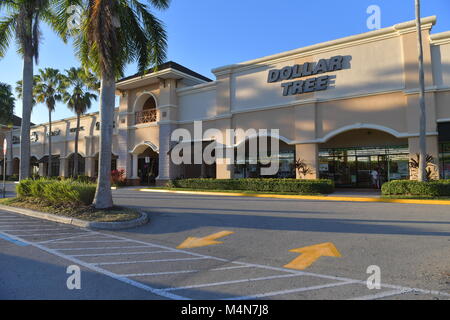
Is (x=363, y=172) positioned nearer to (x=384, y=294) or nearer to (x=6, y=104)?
(x=384, y=294)

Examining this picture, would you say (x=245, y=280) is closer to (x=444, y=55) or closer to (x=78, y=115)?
(x=444, y=55)

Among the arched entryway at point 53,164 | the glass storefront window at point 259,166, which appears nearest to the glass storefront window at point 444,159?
the glass storefront window at point 259,166

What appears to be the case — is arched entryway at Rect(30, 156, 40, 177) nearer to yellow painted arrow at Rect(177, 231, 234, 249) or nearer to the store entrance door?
the store entrance door

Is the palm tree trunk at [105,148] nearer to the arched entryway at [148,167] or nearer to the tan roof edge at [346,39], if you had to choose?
the tan roof edge at [346,39]

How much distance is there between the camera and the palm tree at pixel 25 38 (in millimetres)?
14836

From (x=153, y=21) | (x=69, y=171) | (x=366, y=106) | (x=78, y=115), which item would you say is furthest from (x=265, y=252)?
(x=69, y=171)

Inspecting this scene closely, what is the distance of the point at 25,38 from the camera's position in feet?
49.2

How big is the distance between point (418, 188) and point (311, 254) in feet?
35.7

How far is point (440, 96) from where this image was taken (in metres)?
15.3

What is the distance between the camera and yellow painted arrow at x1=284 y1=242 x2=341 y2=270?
5199mm

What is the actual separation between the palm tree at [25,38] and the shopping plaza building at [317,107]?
10506 mm

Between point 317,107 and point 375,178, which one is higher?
point 317,107

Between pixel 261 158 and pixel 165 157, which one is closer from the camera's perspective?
pixel 261 158

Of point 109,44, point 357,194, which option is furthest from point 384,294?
point 357,194
